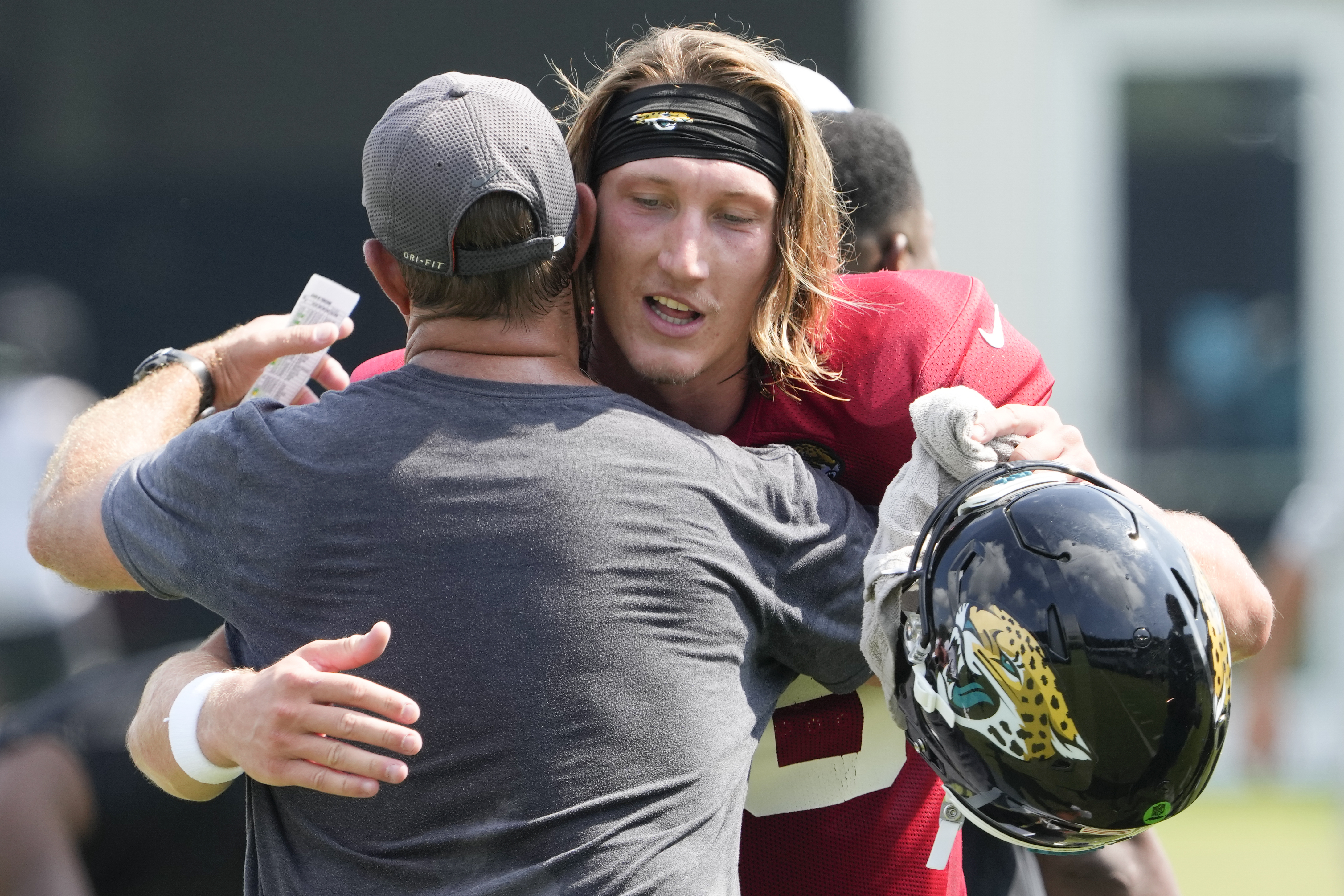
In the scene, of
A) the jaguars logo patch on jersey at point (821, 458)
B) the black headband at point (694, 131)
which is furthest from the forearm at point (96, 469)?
the jaguars logo patch on jersey at point (821, 458)

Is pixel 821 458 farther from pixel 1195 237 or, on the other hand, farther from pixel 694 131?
pixel 1195 237

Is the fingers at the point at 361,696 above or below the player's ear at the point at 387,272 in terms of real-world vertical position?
below

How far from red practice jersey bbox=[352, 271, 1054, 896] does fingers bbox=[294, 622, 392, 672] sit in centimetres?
61

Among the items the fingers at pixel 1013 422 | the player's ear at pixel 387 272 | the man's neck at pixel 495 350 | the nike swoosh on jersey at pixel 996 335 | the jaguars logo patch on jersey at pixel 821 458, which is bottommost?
the jaguars logo patch on jersey at pixel 821 458

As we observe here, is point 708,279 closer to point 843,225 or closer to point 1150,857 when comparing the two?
point 843,225

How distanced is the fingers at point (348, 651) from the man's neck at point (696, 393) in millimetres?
734

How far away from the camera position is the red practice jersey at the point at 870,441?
2229 mm

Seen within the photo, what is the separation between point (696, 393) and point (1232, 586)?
874 mm

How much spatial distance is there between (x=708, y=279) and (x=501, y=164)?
44 centimetres

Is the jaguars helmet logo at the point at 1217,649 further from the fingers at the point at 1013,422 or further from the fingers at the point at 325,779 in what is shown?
the fingers at the point at 325,779

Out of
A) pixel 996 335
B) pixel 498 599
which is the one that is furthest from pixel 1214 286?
pixel 498 599

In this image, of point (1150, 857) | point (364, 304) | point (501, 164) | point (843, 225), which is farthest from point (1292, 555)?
point (364, 304)

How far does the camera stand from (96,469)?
2.19 meters

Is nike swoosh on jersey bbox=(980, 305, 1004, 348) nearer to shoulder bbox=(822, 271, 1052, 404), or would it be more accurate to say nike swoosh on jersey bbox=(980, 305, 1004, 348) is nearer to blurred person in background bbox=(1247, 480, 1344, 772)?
shoulder bbox=(822, 271, 1052, 404)
